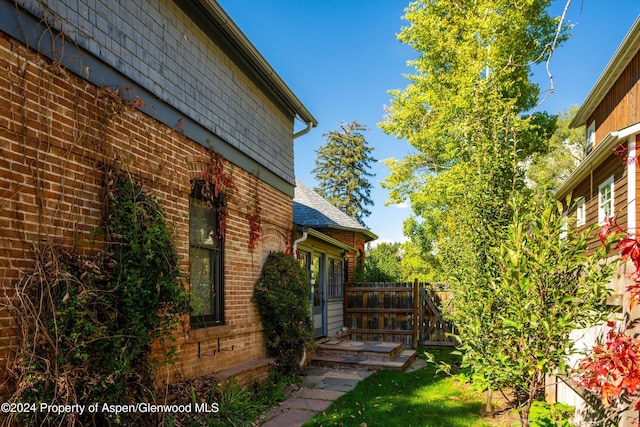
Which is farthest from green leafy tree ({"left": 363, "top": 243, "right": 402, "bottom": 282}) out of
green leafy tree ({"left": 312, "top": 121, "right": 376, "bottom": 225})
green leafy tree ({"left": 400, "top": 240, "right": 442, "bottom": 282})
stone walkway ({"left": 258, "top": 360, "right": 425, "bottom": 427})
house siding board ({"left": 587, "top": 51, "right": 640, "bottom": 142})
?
green leafy tree ({"left": 312, "top": 121, "right": 376, "bottom": 225})

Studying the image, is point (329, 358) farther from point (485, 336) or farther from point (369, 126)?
point (369, 126)

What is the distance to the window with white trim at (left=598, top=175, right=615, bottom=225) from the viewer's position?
10.4 m

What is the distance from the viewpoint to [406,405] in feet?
20.1

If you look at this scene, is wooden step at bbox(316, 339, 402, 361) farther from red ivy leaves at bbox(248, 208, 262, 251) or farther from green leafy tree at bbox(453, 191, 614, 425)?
green leafy tree at bbox(453, 191, 614, 425)

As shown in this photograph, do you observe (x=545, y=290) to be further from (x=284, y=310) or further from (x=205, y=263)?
(x=284, y=310)

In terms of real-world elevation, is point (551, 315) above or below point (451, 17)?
below

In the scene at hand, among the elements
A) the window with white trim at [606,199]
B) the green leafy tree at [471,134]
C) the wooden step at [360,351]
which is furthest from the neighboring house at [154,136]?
the window with white trim at [606,199]

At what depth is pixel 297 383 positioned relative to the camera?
289 inches

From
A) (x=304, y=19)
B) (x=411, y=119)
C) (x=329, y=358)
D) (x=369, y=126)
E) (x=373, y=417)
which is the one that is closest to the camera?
(x=373, y=417)

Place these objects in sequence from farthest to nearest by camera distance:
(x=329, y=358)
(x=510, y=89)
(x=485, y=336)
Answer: (x=510, y=89)
(x=329, y=358)
(x=485, y=336)

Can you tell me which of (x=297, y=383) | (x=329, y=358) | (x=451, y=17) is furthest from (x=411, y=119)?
(x=297, y=383)

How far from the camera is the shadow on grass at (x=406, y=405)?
5.38m

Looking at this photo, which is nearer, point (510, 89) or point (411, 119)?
point (510, 89)

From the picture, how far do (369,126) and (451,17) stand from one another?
2413 cm
